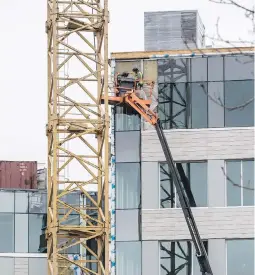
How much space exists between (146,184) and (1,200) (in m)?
12.8

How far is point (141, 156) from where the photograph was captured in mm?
58125

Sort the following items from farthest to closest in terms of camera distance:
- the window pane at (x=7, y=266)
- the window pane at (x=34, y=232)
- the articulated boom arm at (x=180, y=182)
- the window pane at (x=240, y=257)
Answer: the window pane at (x=34, y=232) < the window pane at (x=7, y=266) < the window pane at (x=240, y=257) < the articulated boom arm at (x=180, y=182)

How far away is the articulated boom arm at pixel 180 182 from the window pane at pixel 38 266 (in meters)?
12.7

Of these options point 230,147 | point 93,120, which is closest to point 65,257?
point 93,120

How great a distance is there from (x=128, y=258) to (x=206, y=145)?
584cm

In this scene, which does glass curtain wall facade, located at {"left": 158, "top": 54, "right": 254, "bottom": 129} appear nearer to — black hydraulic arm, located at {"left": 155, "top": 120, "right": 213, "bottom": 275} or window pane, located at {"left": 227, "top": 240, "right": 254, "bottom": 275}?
black hydraulic arm, located at {"left": 155, "top": 120, "right": 213, "bottom": 275}

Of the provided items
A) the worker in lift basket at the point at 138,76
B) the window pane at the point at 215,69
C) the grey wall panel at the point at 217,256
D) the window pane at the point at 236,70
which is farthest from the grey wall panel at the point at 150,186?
the window pane at the point at 236,70

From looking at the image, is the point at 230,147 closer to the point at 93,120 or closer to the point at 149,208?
Answer: the point at 149,208

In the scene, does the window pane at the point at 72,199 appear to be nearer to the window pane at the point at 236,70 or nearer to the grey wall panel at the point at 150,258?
the grey wall panel at the point at 150,258

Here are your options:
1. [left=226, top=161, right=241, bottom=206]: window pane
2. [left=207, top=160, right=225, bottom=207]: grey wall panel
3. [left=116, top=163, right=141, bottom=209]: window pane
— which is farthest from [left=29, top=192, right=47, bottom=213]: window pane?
[left=226, top=161, right=241, bottom=206]: window pane

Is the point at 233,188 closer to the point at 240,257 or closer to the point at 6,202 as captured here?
the point at 240,257

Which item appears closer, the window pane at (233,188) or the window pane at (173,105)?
the window pane at (233,188)

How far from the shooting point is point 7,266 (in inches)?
2670

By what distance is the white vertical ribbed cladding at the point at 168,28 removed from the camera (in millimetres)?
62531
